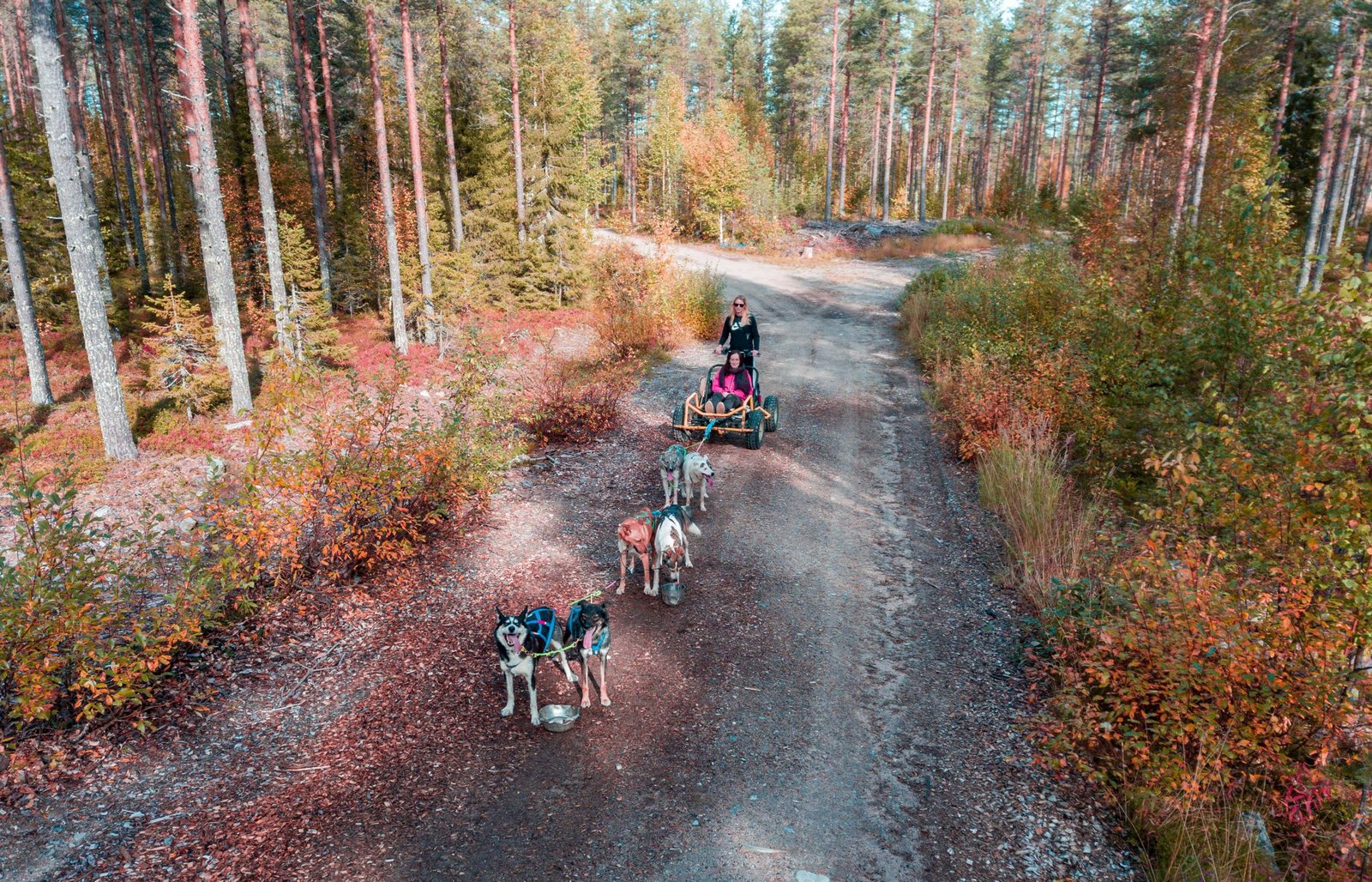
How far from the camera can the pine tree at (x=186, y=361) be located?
13.5m

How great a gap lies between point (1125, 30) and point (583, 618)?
49.1 m

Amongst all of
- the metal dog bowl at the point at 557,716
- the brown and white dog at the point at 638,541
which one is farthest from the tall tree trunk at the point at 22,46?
the metal dog bowl at the point at 557,716

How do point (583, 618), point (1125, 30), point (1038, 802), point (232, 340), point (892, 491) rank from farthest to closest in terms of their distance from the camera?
point (1125, 30) < point (232, 340) < point (892, 491) < point (583, 618) < point (1038, 802)

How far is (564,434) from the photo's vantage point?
448 inches

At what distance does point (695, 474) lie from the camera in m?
8.86

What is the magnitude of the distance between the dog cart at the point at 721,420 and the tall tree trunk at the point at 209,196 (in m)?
7.35

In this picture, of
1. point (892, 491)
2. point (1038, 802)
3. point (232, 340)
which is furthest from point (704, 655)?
point (232, 340)

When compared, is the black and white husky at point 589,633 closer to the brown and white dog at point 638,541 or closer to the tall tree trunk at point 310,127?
the brown and white dog at point 638,541

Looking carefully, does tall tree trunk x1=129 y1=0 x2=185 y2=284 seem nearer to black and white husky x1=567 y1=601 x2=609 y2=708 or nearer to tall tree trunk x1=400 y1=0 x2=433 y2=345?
tall tree trunk x1=400 y1=0 x2=433 y2=345

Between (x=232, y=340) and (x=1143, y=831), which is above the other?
(x=232, y=340)

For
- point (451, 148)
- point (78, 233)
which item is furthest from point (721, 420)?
point (451, 148)

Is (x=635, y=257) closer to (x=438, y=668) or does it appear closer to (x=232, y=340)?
(x=232, y=340)

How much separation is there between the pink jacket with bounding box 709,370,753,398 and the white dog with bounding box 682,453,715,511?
2.11 metres

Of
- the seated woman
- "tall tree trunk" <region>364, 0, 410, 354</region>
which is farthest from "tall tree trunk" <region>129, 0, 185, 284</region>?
the seated woman
